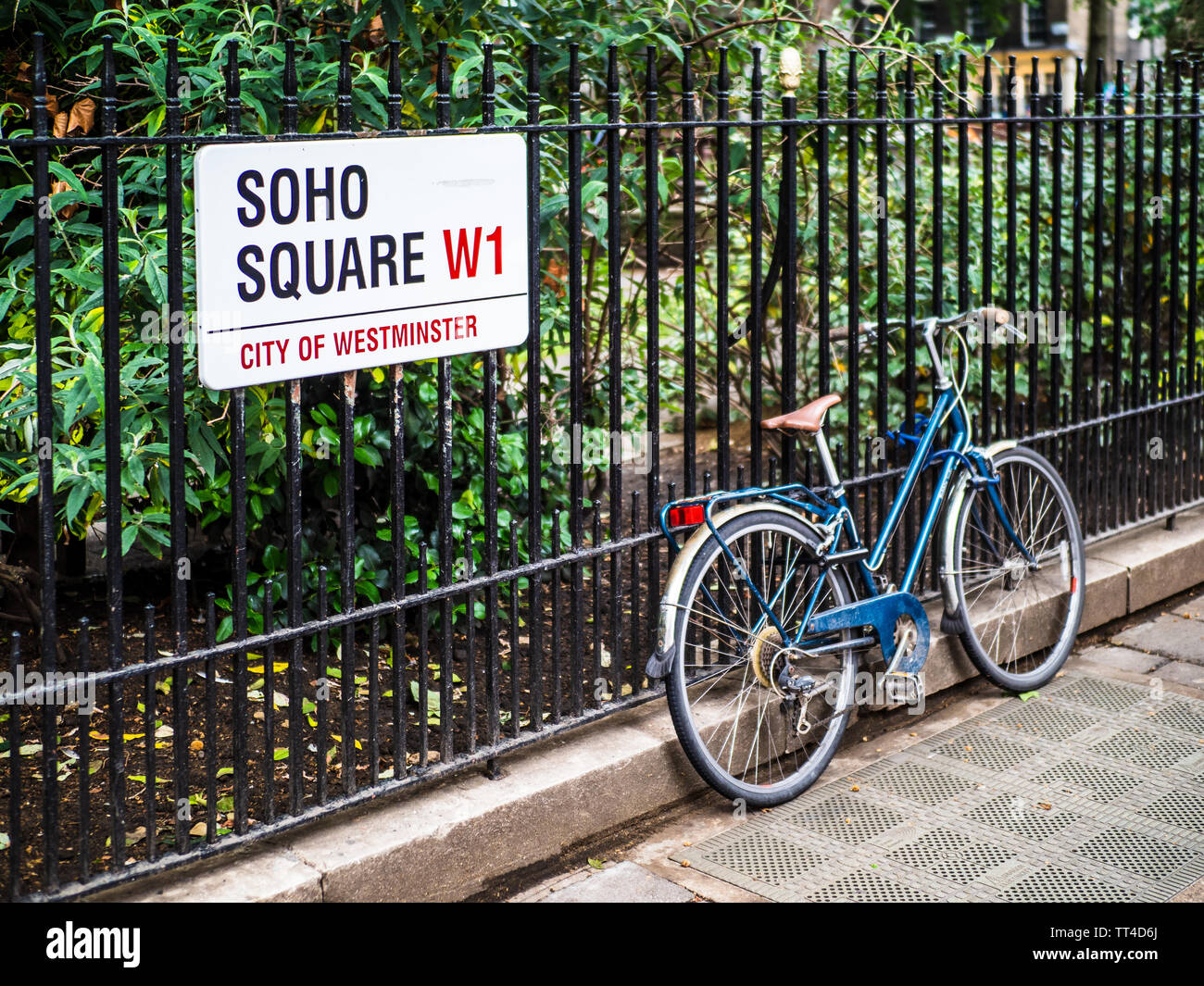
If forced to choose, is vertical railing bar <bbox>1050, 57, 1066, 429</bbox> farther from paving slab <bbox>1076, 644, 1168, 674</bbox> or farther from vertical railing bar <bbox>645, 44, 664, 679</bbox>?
vertical railing bar <bbox>645, 44, 664, 679</bbox>

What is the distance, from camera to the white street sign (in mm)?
3250

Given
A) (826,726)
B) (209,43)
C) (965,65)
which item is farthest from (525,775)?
(965,65)

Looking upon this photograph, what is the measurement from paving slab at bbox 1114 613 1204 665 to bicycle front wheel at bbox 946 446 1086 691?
472 mm

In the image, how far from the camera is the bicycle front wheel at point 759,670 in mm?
4164

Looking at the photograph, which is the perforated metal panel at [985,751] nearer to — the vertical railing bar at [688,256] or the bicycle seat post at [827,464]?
the bicycle seat post at [827,464]

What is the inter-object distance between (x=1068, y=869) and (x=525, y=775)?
154 cm

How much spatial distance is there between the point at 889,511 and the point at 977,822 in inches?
45.3

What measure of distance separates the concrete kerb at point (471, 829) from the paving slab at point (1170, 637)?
1528mm

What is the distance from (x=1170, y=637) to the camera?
589 centimetres

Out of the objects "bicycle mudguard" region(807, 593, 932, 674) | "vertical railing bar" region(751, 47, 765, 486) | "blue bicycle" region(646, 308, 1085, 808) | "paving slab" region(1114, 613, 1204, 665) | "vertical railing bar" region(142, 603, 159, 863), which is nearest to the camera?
"vertical railing bar" region(142, 603, 159, 863)

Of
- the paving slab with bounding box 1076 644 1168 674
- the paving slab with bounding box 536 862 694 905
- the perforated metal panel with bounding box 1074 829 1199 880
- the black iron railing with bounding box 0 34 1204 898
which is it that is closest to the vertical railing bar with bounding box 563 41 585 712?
the black iron railing with bounding box 0 34 1204 898

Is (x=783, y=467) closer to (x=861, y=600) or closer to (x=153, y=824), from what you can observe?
(x=861, y=600)

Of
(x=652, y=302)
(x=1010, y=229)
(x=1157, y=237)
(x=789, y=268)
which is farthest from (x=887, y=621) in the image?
(x=1157, y=237)

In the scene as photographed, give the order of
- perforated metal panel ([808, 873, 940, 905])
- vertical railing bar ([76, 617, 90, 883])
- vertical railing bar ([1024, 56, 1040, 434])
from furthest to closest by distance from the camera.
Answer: vertical railing bar ([1024, 56, 1040, 434])
perforated metal panel ([808, 873, 940, 905])
vertical railing bar ([76, 617, 90, 883])
